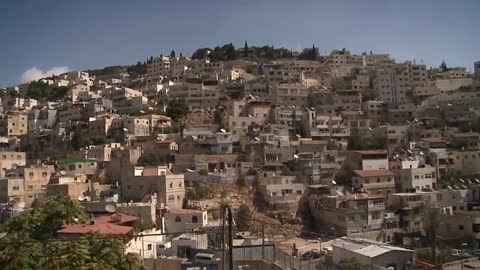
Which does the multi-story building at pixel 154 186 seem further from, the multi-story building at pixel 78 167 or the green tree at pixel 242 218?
the multi-story building at pixel 78 167

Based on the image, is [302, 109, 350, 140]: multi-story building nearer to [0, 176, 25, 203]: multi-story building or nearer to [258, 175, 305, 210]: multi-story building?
[258, 175, 305, 210]: multi-story building

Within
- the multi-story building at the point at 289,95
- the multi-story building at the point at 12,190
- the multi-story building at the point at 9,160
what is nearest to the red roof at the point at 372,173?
the multi-story building at the point at 289,95

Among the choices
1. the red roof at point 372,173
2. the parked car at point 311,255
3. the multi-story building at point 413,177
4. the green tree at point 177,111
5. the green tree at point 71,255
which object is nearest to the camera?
the green tree at point 71,255

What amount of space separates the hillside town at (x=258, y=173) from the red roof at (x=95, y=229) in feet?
0.33

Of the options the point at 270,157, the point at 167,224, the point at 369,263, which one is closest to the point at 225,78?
the point at 270,157

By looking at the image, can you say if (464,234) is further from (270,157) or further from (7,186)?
(7,186)

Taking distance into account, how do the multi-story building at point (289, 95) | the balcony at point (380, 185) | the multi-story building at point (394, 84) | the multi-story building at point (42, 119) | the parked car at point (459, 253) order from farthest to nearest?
the multi-story building at point (394, 84) → the multi-story building at point (289, 95) → the multi-story building at point (42, 119) → the balcony at point (380, 185) → the parked car at point (459, 253)

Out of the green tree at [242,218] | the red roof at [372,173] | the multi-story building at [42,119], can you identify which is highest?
the multi-story building at [42,119]

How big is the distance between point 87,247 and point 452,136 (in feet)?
110

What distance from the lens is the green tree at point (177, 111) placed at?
44.7 metres

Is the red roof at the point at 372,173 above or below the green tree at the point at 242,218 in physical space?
above

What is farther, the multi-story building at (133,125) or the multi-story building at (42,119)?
the multi-story building at (42,119)

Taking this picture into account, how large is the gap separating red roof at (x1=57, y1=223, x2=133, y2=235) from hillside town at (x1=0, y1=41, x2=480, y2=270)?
4.0 inches

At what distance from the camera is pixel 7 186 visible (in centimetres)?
2938
